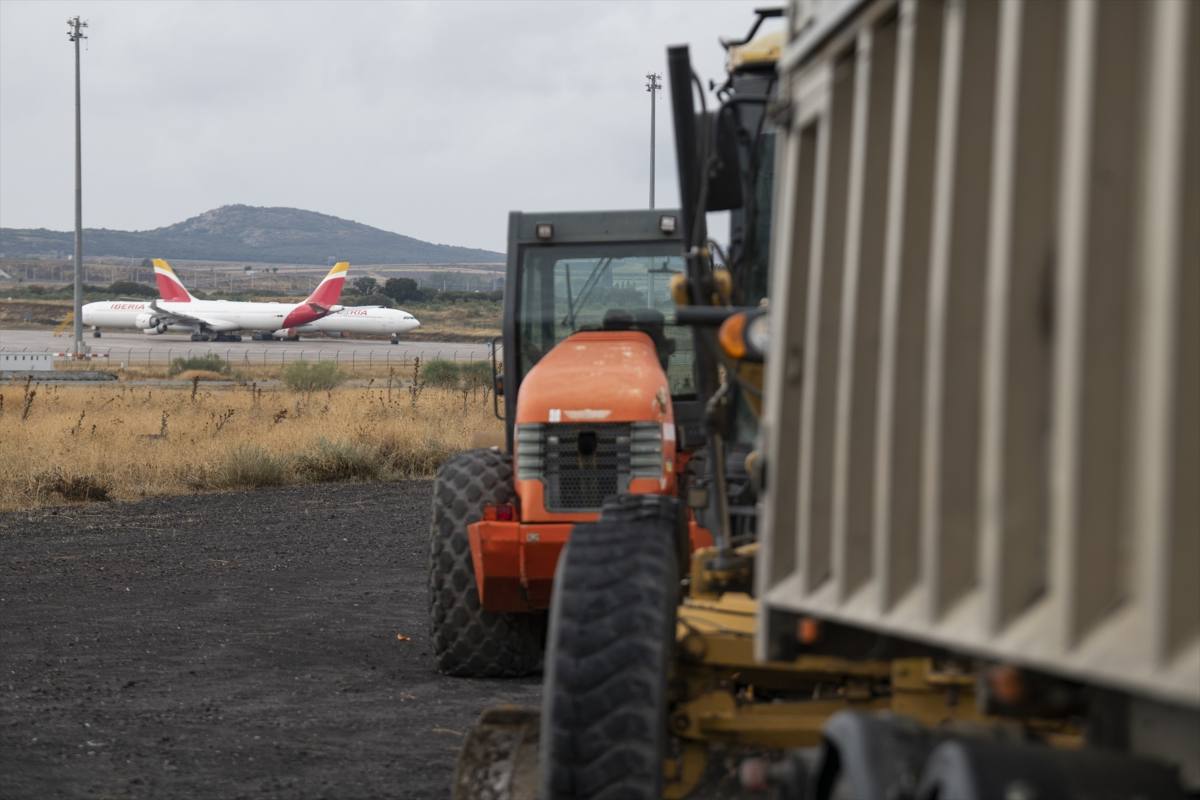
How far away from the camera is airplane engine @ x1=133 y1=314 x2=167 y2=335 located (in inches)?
4099

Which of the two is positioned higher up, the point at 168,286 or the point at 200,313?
the point at 168,286

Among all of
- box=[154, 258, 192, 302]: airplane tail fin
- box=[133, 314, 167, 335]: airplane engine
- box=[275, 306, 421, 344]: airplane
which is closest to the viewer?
box=[154, 258, 192, 302]: airplane tail fin

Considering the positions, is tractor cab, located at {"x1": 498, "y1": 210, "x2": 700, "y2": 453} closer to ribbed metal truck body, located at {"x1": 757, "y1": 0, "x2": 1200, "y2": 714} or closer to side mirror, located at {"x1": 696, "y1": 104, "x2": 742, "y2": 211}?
side mirror, located at {"x1": 696, "y1": 104, "x2": 742, "y2": 211}

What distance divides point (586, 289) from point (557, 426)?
1.64 meters

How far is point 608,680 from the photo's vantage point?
18.6 ft

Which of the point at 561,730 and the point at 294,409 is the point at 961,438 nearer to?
the point at 561,730

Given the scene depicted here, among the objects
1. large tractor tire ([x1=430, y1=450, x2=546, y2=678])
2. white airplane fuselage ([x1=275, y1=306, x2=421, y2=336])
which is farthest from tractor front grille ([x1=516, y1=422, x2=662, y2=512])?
white airplane fuselage ([x1=275, y1=306, x2=421, y2=336])

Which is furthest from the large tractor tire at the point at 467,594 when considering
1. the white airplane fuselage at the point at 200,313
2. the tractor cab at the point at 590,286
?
the white airplane fuselage at the point at 200,313

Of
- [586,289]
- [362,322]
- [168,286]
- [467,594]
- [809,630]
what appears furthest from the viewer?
[362,322]

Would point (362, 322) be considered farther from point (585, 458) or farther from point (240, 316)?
point (585, 458)

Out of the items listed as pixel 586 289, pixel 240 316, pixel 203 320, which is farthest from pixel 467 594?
pixel 203 320

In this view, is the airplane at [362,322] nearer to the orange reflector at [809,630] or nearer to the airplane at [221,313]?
the airplane at [221,313]

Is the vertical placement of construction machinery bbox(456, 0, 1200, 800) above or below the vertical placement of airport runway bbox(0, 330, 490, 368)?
above

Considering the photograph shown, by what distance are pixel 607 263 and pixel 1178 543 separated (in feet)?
28.1
